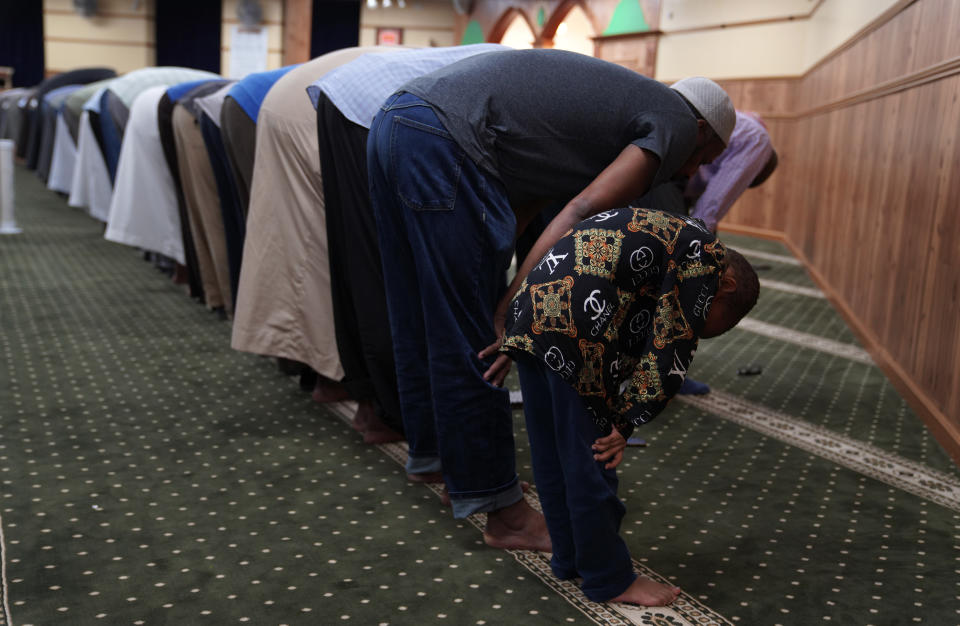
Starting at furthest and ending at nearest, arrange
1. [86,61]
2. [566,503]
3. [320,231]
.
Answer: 1. [86,61]
2. [320,231]
3. [566,503]

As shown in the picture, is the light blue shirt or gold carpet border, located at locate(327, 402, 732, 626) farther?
the light blue shirt

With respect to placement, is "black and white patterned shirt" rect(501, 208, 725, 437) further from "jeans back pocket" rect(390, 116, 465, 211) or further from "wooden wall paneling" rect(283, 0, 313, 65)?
"wooden wall paneling" rect(283, 0, 313, 65)

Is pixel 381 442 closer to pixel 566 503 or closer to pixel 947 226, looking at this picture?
pixel 566 503

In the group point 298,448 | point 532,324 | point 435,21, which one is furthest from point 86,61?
point 532,324

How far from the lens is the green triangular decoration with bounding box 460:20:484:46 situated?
13.1m

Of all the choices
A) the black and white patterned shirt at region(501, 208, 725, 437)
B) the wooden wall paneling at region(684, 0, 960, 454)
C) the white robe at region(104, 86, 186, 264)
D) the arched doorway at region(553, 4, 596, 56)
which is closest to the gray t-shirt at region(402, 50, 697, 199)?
the black and white patterned shirt at region(501, 208, 725, 437)

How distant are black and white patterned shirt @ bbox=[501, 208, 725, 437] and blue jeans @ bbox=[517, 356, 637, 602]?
A: 0.05 m

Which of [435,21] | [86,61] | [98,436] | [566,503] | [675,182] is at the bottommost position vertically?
[98,436]

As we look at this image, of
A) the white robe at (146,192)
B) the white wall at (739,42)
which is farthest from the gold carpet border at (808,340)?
the white wall at (739,42)

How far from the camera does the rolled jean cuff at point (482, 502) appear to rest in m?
1.79

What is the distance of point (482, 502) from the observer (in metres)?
1.79

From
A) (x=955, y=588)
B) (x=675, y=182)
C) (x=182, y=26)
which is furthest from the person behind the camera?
(x=182, y=26)

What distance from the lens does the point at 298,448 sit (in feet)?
7.89

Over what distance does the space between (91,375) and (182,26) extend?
1335 centimetres
